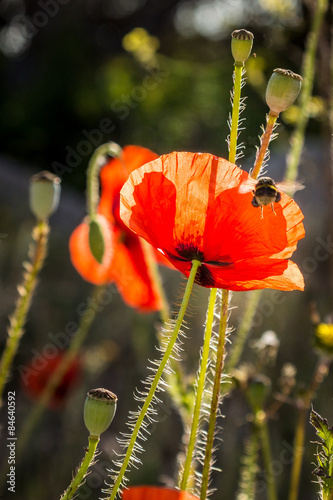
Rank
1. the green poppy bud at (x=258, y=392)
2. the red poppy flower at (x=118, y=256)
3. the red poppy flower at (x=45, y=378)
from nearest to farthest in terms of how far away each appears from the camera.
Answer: the green poppy bud at (x=258, y=392)
the red poppy flower at (x=118, y=256)
the red poppy flower at (x=45, y=378)

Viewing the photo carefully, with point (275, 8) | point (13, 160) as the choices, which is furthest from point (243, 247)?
point (13, 160)

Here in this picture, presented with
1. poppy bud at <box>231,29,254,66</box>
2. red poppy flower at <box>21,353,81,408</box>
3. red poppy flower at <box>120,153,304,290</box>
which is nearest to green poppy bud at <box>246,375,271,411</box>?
red poppy flower at <box>120,153,304,290</box>

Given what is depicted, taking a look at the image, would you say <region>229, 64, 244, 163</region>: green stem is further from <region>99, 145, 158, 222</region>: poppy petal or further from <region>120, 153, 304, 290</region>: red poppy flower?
<region>99, 145, 158, 222</region>: poppy petal

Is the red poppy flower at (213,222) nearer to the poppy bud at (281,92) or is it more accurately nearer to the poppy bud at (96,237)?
the poppy bud at (281,92)

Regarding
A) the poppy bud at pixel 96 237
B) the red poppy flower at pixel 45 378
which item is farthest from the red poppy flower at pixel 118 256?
the red poppy flower at pixel 45 378

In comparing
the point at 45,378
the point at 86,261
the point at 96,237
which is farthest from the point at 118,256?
the point at 45,378

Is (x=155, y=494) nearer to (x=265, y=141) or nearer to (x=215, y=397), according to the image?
(x=215, y=397)

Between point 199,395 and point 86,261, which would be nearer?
point 199,395

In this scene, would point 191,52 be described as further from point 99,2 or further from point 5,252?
point 5,252
